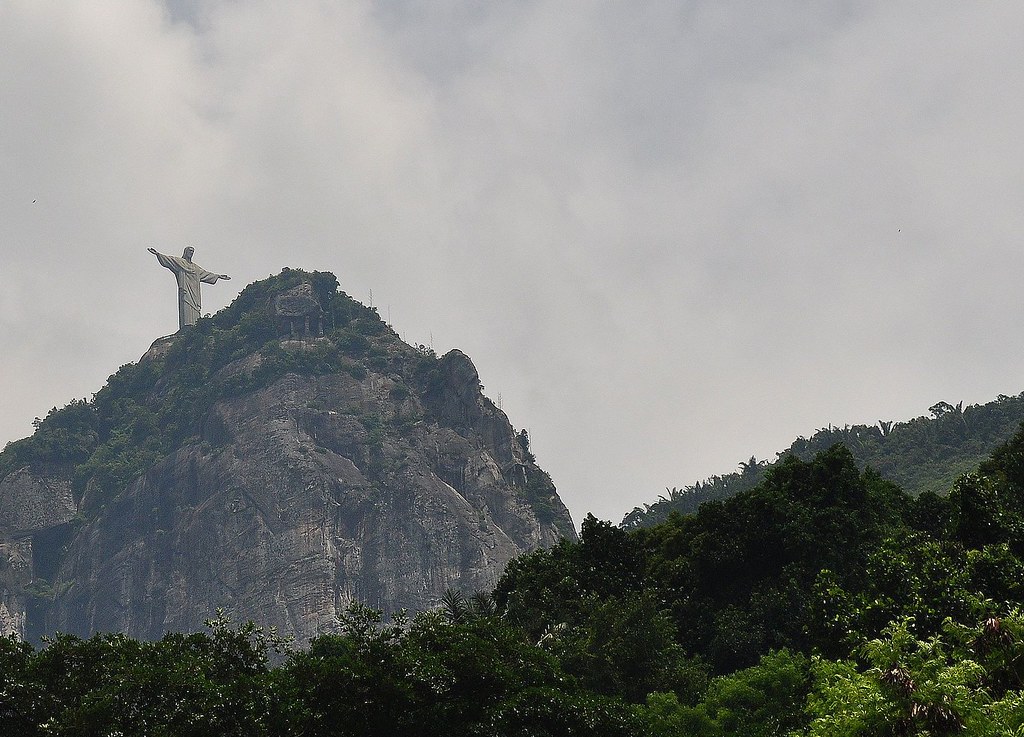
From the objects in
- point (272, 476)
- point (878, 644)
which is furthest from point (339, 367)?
point (878, 644)

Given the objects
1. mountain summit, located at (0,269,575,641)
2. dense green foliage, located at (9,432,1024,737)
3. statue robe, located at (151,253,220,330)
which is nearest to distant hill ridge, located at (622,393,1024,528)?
mountain summit, located at (0,269,575,641)

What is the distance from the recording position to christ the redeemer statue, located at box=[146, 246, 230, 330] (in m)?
185

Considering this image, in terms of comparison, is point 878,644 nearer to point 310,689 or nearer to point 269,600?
point 310,689

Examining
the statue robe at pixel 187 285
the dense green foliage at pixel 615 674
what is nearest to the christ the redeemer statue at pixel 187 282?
the statue robe at pixel 187 285

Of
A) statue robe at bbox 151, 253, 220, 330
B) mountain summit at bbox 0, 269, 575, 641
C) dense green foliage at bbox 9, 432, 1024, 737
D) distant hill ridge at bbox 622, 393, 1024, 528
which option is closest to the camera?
dense green foliage at bbox 9, 432, 1024, 737

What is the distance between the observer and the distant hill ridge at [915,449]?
10519 centimetres

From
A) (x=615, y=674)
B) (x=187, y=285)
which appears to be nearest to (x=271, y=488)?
(x=187, y=285)

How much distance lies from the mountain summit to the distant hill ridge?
27.6m

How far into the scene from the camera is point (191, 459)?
15838 cm

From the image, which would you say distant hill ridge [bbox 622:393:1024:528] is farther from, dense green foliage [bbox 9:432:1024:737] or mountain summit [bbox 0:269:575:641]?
dense green foliage [bbox 9:432:1024:737]

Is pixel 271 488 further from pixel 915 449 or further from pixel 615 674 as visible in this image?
pixel 615 674

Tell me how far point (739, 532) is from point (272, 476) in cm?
10492

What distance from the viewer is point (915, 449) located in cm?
11350

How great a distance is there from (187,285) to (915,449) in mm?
117361
